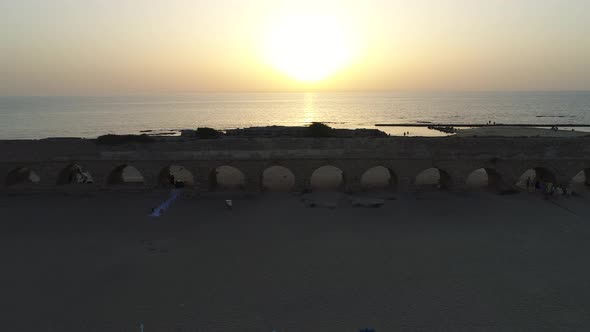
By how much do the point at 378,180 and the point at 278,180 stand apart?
6.82 meters

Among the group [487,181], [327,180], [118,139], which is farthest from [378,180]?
[118,139]

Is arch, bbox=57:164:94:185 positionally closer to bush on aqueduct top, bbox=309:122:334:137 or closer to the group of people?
bush on aqueduct top, bbox=309:122:334:137

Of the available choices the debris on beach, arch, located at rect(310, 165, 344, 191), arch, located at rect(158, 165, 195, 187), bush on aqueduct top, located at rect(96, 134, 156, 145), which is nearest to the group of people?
the debris on beach

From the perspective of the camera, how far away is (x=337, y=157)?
20016mm

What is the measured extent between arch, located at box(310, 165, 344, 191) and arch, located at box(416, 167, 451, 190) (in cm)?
504

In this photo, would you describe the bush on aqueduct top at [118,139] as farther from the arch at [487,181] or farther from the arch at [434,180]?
the arch at [487,181]

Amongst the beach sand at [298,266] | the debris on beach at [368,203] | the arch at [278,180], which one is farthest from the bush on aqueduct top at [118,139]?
the debris on beach at [368,203]

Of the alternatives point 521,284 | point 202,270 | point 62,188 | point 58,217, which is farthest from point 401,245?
point 62,188

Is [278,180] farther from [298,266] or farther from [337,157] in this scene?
[298,266]

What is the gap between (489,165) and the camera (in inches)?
800

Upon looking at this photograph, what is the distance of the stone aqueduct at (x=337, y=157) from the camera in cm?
2005

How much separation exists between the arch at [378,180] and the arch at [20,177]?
1998 centimetres

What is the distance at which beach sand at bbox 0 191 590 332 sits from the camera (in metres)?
9.85

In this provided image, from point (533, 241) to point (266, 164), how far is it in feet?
43.2
